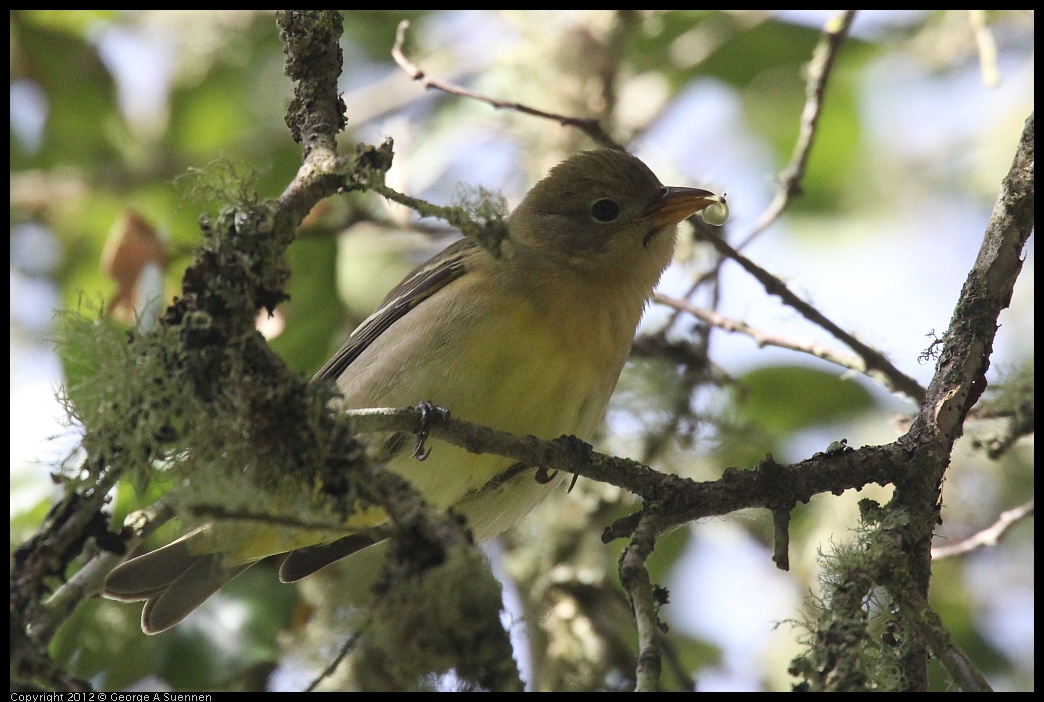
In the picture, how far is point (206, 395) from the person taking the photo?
2.74 m

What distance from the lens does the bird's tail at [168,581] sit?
4.60 meters

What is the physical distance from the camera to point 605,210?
5.52m

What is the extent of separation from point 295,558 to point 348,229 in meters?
2.13

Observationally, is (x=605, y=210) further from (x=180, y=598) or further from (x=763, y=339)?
(x=180, y=598)

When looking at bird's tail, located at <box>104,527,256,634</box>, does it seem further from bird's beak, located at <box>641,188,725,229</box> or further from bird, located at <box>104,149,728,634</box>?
bird's beak, located at <box>641,188,725,229</box>

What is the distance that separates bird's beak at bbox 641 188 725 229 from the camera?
5196 millimetres

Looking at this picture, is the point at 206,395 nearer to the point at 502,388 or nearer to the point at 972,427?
the point at 502,388

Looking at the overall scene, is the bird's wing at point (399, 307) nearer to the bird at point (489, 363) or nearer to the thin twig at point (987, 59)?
the bird at point (489, 363)

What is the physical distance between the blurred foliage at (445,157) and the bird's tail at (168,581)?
0.65 m

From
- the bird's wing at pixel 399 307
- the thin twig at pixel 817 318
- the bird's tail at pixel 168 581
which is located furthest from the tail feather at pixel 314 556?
the thin twig at pixel 817 318

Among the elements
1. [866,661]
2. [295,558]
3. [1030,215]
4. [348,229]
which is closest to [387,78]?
[348,229]

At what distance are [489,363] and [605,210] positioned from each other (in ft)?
4.78

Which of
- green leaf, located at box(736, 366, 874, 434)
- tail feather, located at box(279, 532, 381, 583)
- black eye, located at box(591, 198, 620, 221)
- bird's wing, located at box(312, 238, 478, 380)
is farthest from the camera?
green leaf, located at box(736, 366, 874, 434)

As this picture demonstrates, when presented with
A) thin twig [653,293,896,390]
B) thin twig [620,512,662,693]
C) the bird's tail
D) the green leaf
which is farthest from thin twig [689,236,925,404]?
the bird's tail
